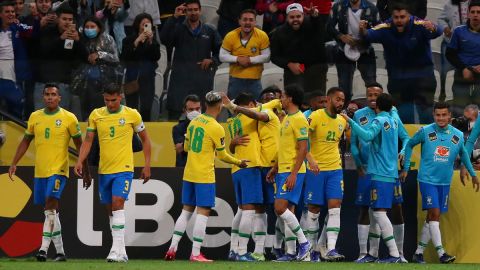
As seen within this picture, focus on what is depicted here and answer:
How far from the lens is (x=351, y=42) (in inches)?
663

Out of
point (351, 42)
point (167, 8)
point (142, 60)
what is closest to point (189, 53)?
point (142, 60)

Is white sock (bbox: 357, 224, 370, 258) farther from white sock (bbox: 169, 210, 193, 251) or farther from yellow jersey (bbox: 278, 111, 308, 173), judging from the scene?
white sock (bbox: 169, 210, 193, 251)

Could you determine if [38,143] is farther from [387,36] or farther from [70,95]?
[387,36]

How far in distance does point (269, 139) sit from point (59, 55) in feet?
12.1

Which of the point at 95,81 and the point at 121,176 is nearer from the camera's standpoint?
the point at 121,176

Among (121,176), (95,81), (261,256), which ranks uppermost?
(95,81)

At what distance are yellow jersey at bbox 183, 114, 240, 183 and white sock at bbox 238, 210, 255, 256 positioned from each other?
73 centimetres

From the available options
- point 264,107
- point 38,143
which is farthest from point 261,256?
point 38,143

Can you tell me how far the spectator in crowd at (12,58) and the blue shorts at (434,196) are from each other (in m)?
5.80

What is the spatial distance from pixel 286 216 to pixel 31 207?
3.58 metres

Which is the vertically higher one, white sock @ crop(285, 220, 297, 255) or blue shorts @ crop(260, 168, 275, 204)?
blue shorts @ crop(260, 168, 275, 204)

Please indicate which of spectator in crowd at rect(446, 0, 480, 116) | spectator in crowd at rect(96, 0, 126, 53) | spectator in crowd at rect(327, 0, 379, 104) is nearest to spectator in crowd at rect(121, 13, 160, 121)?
spectator in crowd at rect(96, 0, 126, 53)

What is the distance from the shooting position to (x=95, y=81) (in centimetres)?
1653

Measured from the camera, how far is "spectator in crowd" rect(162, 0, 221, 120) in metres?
16.6
